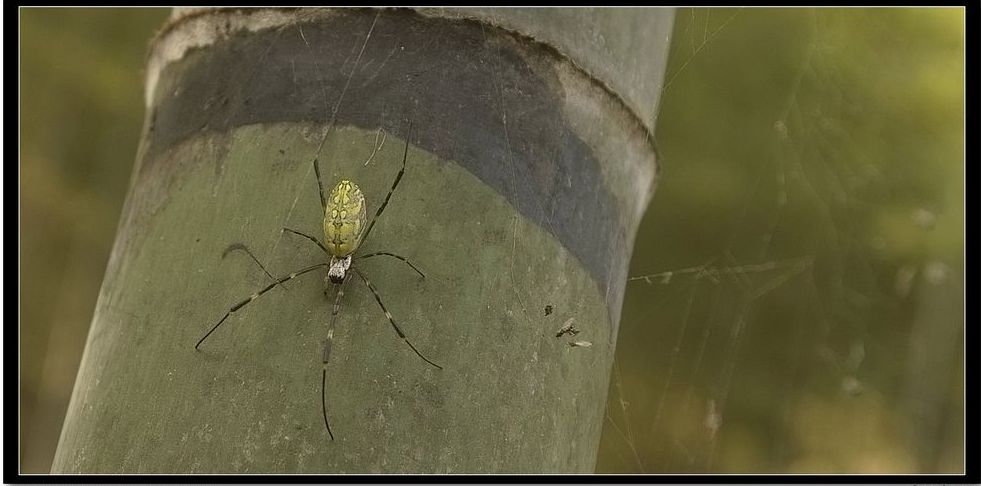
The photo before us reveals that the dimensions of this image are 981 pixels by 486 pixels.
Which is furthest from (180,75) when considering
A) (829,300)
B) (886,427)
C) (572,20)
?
(886,427)

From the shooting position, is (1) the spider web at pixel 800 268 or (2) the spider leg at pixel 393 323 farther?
(1) the spider web at pixel 800 268

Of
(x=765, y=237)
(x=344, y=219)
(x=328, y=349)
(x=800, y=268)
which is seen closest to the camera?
(x=328, y=349)

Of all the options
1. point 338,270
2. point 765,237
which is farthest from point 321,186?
point 765,237

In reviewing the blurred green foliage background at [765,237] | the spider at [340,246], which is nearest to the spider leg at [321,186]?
the spider at [340,246]

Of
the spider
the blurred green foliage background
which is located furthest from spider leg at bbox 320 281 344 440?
the blurred green foliage background

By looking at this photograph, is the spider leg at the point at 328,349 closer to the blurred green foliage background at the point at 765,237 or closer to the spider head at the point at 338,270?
the spider head at the point at 338,270

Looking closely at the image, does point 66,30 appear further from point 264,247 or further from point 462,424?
point 462,424

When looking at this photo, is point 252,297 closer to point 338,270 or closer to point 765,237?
point 338,270
